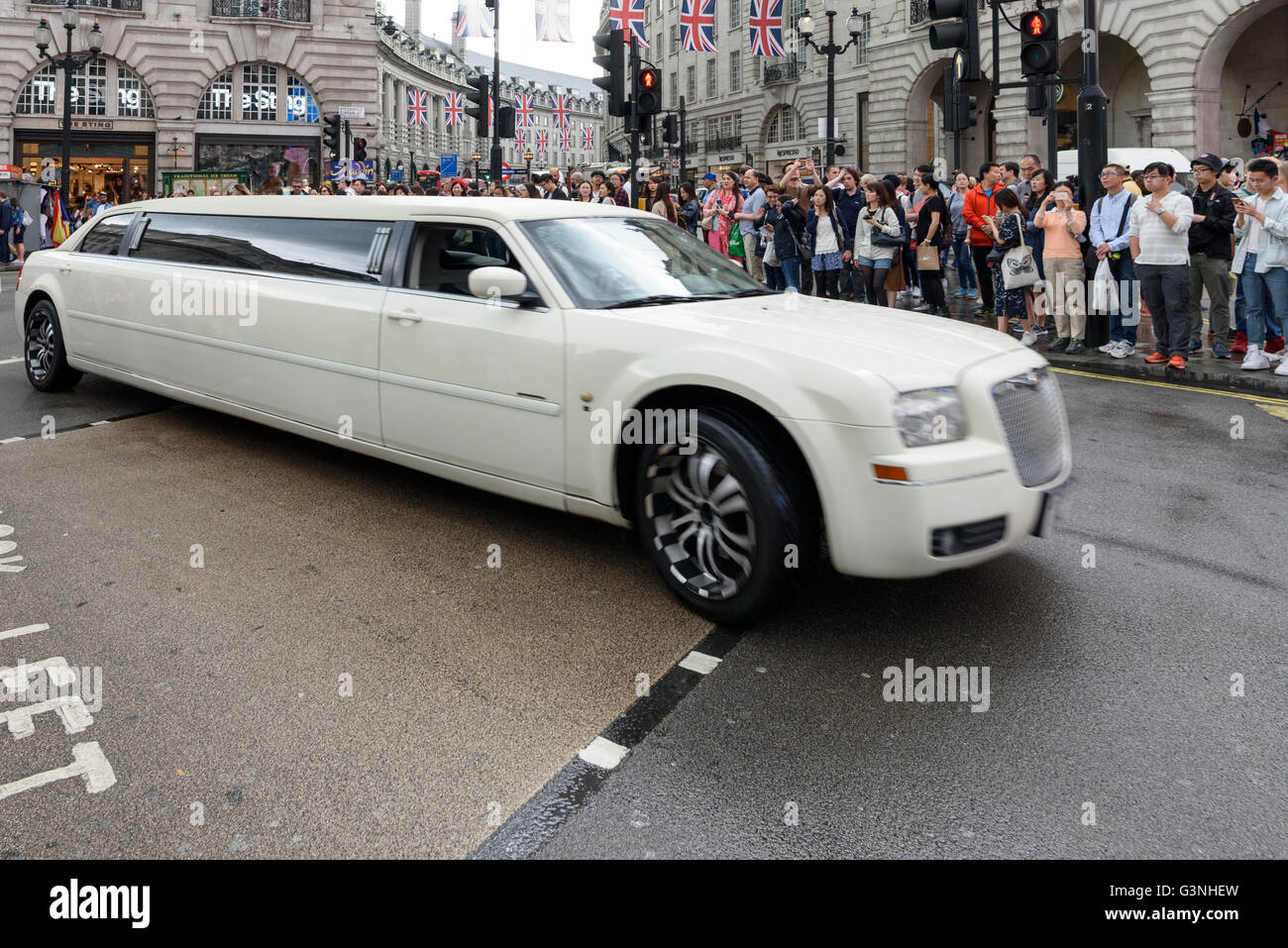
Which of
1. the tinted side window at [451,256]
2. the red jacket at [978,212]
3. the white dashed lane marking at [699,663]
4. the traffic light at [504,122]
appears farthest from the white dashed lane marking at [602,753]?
the traffic light at [504,122]

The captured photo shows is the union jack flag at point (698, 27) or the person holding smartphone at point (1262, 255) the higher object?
the union jack flag at point (698, 27)

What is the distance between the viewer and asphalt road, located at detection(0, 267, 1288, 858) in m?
2.83

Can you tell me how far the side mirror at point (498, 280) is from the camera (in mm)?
4590

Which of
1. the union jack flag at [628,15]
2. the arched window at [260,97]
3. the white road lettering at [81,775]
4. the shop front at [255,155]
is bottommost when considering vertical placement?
the white road lettering at [81,775]

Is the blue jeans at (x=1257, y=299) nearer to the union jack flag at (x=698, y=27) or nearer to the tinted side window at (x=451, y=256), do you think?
the tinted side window at (x=451, y=256)

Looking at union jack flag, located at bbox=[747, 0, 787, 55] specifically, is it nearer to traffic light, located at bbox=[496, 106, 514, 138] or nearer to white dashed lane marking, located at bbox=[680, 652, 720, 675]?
traffic light, located at bbox=[496, 106, 514, 138]

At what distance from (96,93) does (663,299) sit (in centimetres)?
5064

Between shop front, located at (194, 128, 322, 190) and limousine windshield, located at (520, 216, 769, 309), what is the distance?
1809 inches

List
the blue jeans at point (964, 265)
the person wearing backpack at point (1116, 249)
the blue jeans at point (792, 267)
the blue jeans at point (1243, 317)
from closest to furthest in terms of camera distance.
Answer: the blue jeans at point (1243, 317) < the person wearing backpack at point (1116, 249) < the blue jeans at point (792, 267) < the blue jeans at point (964, 265)

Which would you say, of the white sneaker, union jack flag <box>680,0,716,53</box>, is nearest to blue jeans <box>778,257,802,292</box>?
the white sneaker

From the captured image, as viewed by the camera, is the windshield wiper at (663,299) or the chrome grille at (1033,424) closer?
the chrome grille at (1033,424)

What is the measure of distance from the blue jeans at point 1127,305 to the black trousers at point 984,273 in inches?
81.9

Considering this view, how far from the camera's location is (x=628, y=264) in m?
4.98

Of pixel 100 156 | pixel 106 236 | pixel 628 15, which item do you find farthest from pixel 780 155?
pixel 106 236
